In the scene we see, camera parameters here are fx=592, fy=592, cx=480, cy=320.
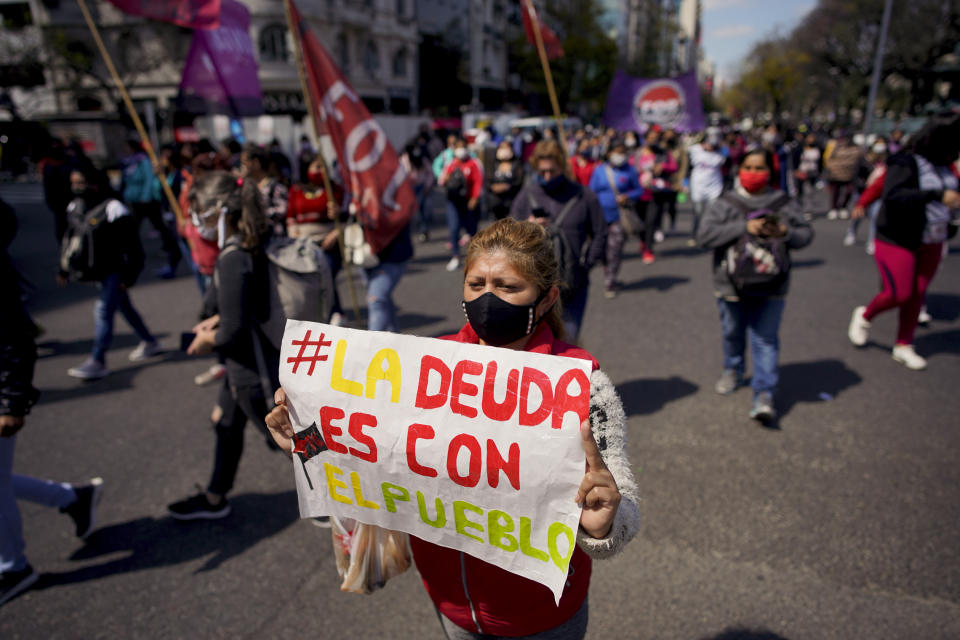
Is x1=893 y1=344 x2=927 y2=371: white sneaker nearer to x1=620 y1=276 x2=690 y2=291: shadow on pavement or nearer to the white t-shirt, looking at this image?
x1=620 y1=276 x2=690 y2=291: shadow on pavement

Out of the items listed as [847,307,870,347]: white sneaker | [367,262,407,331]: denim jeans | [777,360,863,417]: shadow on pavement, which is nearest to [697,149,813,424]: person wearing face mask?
[777,360,863,417]: shadow on pavement

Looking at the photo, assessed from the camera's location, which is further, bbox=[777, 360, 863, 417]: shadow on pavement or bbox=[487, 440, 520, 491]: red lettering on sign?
bbox=[777, 360, 863, 417]: shadow on pavement

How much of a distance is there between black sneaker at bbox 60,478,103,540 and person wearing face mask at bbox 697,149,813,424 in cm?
397

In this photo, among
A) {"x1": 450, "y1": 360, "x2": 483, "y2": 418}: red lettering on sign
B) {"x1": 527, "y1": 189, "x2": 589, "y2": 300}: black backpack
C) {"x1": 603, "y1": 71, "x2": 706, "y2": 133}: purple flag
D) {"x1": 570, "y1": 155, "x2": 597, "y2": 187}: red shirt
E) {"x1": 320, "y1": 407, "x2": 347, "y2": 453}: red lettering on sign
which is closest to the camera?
{"x1": 450, "y1": 360, "x2": 483, "y2": 418}: red lettering on sign

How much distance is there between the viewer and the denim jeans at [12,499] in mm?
2643

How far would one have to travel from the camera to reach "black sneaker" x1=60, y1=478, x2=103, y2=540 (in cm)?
307

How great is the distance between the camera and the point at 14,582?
276cm

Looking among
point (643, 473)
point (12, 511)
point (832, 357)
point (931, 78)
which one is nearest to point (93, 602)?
point (12, 511)

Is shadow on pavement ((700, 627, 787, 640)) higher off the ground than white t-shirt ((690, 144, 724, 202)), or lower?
lower

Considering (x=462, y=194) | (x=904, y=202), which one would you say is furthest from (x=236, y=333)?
(x=462, y=194)

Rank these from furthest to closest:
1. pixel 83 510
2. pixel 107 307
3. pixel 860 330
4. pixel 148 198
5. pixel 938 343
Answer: pixel 148 198
pixel 938 343
pixel 860 330
pixel 107 307
pixel 83 510

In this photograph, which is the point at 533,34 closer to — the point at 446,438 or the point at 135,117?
the point at 135,117

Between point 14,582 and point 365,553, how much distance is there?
84.6 inches

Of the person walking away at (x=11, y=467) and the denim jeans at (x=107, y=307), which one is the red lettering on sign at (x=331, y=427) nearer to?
the person walking away at (x=11, y=467)
